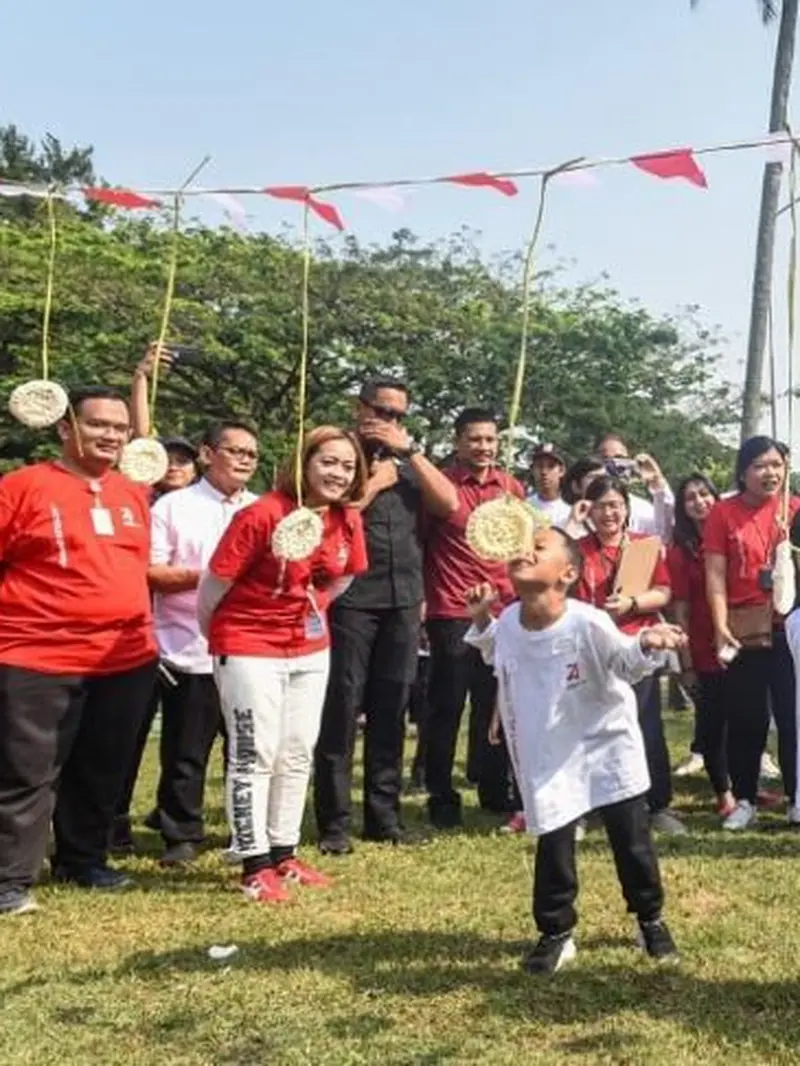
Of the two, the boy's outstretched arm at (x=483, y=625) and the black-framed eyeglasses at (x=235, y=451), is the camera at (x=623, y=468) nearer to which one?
the black-framed eyeglasses at (x=235, y=451)

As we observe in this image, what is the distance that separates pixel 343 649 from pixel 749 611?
A: 2.15m

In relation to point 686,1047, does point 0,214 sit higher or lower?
higher

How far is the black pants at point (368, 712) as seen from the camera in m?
5.90

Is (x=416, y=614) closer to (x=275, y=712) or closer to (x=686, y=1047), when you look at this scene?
(x=275, y=712)

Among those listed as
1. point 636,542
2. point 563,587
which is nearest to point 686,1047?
point 563,587

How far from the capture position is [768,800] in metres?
7.20

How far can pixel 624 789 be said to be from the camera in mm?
4117

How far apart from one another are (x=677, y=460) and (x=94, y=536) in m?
20.9

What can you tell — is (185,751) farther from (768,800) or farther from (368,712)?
(768,800)

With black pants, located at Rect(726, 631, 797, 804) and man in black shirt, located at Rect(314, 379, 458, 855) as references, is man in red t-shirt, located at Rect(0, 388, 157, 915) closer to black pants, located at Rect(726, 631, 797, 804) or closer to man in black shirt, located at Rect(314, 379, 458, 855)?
man in black shirt, located at Rect(314, 379, 458, 855)

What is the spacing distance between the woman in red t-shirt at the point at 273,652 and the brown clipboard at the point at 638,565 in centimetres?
143

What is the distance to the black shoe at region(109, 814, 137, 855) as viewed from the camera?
604 centimetres

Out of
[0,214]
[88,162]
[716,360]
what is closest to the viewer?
[0,214]

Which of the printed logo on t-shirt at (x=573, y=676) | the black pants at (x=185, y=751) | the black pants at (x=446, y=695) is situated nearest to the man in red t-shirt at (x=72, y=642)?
the black pants at (x=185, y=751)
